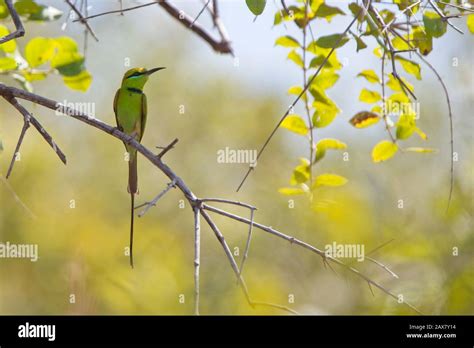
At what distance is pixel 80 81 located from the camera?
305 centimetres

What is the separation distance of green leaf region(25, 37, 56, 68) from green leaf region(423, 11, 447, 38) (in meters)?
1.58

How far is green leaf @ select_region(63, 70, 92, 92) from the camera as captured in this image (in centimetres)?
303

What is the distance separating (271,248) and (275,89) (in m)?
2.01

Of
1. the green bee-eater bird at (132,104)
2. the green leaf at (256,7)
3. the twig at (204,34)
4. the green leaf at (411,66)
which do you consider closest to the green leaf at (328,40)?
the green leaf at (411,66)

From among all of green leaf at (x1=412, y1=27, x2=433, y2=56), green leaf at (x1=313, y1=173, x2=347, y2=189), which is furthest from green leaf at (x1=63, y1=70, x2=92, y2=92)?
green leaf at (x1=412, y1=27, x2=433, y2=56)

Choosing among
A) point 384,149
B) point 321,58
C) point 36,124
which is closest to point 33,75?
point 36,124

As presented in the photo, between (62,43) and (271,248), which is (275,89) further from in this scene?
(62,43)

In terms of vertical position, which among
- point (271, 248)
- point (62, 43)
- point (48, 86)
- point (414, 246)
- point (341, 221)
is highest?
point (62, 43)

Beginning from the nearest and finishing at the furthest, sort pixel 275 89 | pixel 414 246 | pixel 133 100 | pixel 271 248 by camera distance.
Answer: pixel 133 100
pixel 414 246
pixel 271 248
pixel 275 89

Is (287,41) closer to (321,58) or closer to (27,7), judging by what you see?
(321,58)

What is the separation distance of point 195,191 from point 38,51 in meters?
4.60

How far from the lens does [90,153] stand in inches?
305
